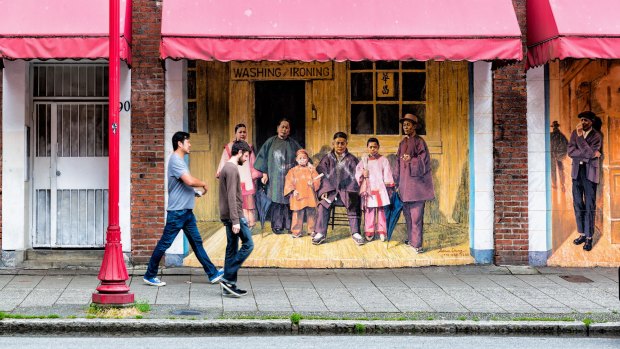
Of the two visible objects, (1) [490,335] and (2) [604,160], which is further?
(2) [604,160]

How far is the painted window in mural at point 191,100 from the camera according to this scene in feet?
44.5

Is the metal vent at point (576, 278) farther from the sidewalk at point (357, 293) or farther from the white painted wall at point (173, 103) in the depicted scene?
the white painted wall at point (173, 103)

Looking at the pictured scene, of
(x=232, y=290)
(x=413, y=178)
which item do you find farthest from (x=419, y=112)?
(x=232, y=290)

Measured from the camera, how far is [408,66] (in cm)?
1378

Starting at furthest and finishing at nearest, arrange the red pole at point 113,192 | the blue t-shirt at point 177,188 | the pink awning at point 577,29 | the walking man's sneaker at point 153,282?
1. the pink awning at point 577,29
2. the walking man's sneaker at point 153,282
3. the blue t-shirt at point 177,188
4. the red pole at point 113,192

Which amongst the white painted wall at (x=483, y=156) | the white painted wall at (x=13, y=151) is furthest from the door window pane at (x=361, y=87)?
the white painted wall at (x=13, y=151)

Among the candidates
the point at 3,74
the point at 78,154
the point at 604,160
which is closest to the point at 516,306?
the point at 604,160

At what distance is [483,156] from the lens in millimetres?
13672

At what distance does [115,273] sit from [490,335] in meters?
4.09

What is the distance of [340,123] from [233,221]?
3320 mm

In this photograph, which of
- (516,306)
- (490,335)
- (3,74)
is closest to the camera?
(490,335)

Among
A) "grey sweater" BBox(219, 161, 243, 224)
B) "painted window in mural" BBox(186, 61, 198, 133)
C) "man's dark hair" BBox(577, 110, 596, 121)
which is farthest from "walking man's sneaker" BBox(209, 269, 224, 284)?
"man's dark hair" BBox(577, 110, 596, 121)

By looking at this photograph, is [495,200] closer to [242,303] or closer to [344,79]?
[344,79]

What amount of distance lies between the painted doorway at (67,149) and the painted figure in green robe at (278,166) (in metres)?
2.42
